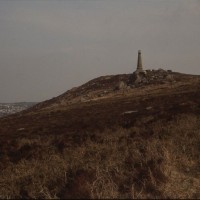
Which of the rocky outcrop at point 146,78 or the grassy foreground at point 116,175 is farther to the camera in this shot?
the rocky outcrop at point 146,78

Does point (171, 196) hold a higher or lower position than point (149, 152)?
lower

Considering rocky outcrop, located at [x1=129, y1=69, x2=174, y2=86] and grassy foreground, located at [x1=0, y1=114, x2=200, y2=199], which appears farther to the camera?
rocky outcrop, located at [x1=129, y1=69, x2=174, y2=86]

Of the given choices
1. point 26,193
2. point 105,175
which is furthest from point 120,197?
point 26,193

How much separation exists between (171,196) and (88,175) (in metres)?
1.82

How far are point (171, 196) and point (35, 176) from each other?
3095 millimetres

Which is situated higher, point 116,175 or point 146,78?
point 146,78

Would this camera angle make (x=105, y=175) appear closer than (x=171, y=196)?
No

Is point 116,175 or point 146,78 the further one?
point 146,78

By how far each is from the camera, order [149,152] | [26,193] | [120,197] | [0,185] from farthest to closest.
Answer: [149,152]
[0,185]
[26,193]
[120,197]

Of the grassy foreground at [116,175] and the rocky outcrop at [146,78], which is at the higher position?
the rocky outcrop at [146,78]

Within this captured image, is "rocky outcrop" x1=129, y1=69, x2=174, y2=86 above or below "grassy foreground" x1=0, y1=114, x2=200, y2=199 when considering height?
above

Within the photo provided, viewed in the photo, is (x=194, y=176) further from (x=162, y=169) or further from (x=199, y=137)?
(x=199, y=137)

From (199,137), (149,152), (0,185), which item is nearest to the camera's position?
(0,185)

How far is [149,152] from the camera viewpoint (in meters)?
9.13
